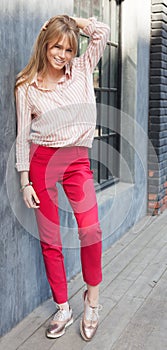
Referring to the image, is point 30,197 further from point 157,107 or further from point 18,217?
point 157,107

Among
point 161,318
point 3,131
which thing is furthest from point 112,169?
point 3,131

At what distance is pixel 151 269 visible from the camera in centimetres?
388

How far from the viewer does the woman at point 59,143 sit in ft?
8.47

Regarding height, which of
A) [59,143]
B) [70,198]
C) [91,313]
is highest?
[59,143]

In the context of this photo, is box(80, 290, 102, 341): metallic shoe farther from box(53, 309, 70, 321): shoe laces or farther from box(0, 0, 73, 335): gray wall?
box(0, 0, 73, 335): gray wall

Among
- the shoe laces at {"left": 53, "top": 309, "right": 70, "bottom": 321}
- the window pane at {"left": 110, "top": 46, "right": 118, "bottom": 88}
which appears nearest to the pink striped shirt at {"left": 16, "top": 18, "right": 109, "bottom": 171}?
the shoe laces at {"left": 53, "top": 309, "right": 70, "bottom": 321}

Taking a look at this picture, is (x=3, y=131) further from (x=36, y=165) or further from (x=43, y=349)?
(x=43, y=349)

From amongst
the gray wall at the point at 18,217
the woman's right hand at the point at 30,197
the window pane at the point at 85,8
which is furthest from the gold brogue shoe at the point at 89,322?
the window pane at the point at 85,8

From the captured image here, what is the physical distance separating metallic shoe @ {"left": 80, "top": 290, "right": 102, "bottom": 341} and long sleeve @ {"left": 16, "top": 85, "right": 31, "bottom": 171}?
852 mm

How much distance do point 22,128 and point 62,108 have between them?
231 mm

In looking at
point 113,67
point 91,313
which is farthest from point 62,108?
point 113,67

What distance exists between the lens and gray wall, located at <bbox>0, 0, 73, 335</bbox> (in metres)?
2.58

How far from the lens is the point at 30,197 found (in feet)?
8.67

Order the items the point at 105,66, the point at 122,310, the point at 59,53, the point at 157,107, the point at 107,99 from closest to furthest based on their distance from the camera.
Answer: the point at 59,53
the point at 122,310
the point at 105,66
the point at 107,99
the point at 157,107
